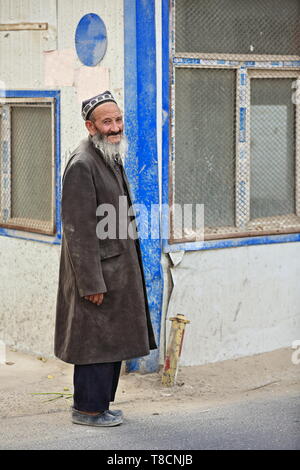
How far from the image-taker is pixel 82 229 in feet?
18.4

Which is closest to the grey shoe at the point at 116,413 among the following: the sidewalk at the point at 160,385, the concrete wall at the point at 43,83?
the sidewalk at the point at 160,385

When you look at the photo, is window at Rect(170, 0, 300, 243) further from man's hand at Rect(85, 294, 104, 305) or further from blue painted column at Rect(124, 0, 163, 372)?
man's hand at Rect(85, 294, 104, 305)

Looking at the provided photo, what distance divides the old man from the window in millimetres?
1549

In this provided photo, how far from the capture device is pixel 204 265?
7543 mm

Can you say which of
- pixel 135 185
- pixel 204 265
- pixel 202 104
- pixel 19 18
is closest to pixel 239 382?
pixel 204 265

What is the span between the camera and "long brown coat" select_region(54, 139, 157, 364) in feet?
18.4

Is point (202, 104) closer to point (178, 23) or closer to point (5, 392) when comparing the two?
point (178, 23)

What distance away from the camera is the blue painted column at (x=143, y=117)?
702 cm

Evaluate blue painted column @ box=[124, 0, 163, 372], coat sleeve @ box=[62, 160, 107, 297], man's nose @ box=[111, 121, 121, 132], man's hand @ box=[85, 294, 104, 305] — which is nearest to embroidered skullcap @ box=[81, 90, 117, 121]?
man's nose @ box=[111, 121, 121, 132]

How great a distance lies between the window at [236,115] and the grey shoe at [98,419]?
1806mm

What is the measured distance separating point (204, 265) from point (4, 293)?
6.08ft

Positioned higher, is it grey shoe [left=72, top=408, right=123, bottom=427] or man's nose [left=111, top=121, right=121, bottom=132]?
man's nose [left=111, top=121, right=121, bottom=132]

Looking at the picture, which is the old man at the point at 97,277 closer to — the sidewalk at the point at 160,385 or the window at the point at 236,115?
Answer: the sidewalk at the point at 160,385

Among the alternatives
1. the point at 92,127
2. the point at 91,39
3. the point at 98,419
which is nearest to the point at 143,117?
the point at 91,39
